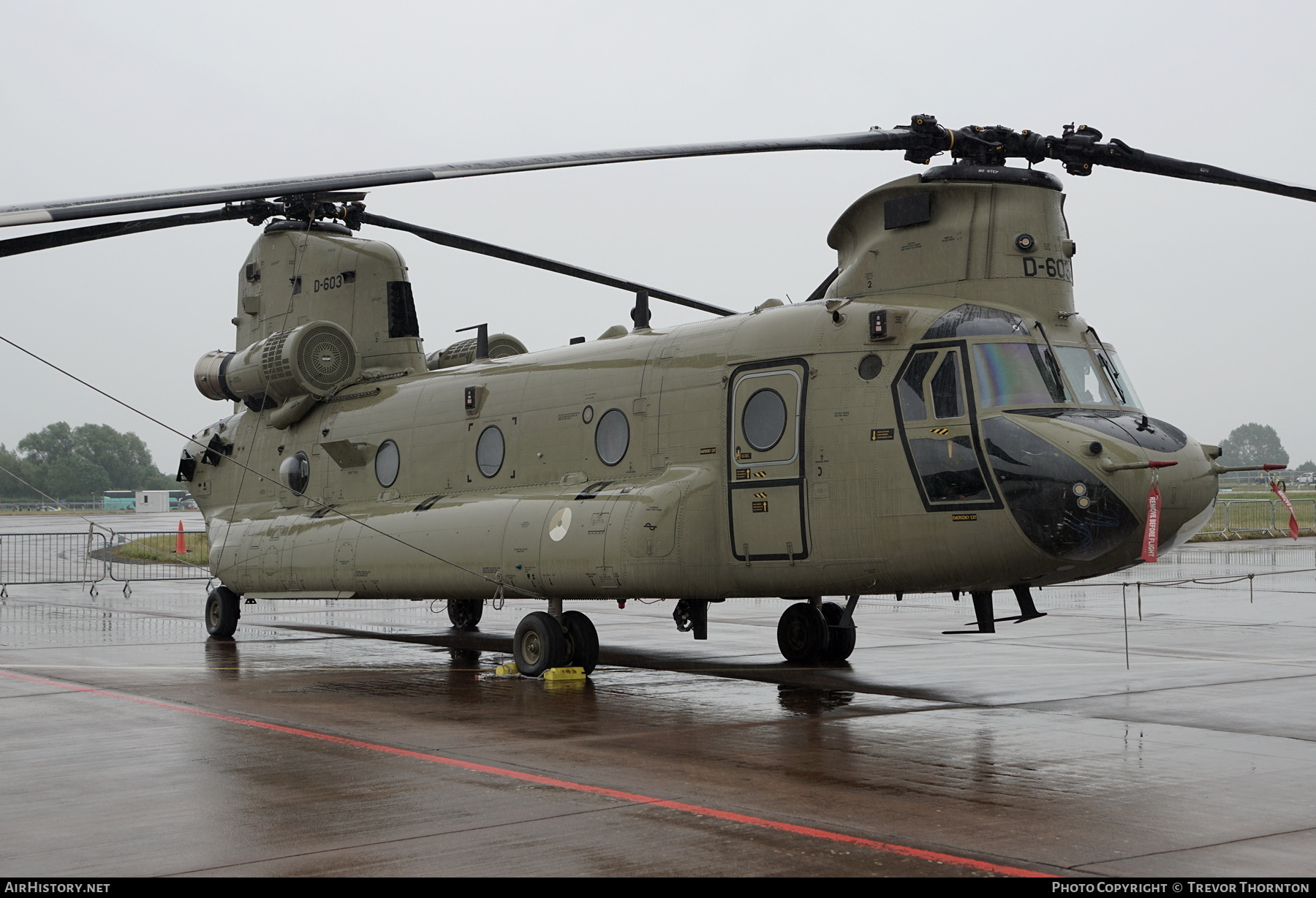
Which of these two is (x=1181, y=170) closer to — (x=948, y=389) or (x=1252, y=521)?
(x=948, y=389)

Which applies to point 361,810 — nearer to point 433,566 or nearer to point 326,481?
point 433,566

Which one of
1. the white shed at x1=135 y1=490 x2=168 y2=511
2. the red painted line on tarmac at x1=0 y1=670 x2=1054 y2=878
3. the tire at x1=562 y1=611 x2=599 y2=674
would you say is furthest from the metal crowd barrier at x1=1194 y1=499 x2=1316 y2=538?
the white shed at x1=135 y1=490 x2=168 y2=511

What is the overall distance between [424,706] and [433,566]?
3.53 m

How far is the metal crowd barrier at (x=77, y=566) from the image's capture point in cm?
3259

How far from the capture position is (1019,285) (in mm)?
12094

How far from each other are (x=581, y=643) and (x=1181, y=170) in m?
7.64

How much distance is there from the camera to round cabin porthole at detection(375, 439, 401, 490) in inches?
667

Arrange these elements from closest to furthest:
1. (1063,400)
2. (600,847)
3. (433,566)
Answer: (600,847)
(1063,400)
(433,566)

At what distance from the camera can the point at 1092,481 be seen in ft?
34.6

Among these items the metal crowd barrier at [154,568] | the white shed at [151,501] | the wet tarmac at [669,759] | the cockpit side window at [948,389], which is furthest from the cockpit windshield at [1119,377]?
the white shed at [151,501]

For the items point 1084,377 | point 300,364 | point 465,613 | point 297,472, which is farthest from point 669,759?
point 465,613

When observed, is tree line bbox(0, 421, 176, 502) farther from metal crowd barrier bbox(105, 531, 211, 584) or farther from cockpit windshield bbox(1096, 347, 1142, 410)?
cockpit windshield bbox(1096, 347, 1142, 410)

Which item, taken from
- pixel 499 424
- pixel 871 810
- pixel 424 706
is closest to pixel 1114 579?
pixel 499 424

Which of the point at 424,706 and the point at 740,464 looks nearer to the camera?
the point at 424,706
